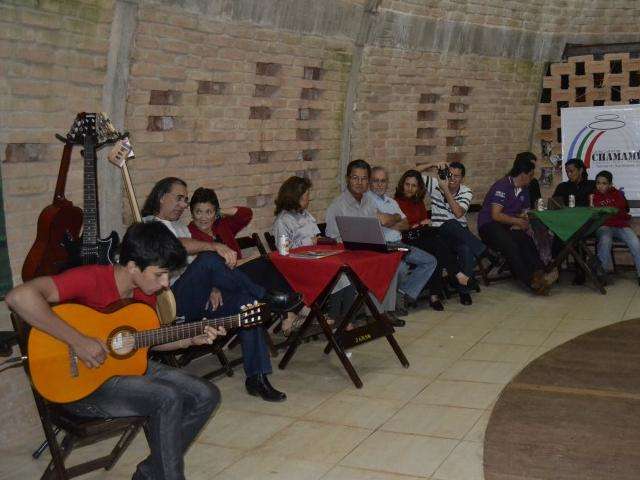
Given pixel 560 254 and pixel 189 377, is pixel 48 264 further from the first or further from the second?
pixel 560 254

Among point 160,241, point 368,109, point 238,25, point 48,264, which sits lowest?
point 48,264

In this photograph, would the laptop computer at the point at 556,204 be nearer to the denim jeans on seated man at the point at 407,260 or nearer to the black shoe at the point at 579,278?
the black shoe at the point at 579,278

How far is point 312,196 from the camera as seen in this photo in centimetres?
802

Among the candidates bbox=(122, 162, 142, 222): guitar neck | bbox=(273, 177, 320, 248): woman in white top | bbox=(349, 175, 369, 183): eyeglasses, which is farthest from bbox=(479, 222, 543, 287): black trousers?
bbox=(122, 162, 142, 222): guitar neck

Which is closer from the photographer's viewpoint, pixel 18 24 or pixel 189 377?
pixel 189 377

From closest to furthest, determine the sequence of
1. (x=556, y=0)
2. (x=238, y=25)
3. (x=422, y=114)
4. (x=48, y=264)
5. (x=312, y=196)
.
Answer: (x=48, y=264), (x=238, y=25), (x=312, y=196), (x=422, y=114), (x=556, y=0)

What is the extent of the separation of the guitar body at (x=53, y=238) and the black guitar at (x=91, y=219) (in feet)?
0.17

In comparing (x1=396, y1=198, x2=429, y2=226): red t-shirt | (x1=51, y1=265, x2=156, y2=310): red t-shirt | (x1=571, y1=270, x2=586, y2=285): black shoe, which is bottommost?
(x1=571, y1=270, x2=586, y2=285): black shoe

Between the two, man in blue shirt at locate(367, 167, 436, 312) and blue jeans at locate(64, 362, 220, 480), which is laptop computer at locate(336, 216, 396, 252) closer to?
man in blue shirt at locate(367, 167, 436, 312)

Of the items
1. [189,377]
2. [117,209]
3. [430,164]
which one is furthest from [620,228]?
[189,377]

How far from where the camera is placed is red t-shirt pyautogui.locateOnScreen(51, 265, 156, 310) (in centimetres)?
369

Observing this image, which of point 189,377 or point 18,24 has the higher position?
point 18,24

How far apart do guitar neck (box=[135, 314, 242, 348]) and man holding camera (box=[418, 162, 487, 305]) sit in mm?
4344

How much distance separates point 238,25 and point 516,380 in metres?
3.17
